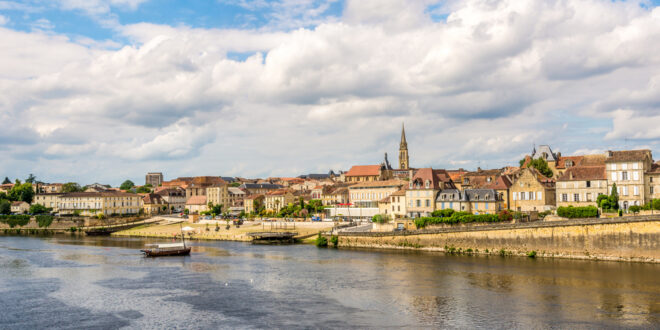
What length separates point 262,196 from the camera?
11669cm

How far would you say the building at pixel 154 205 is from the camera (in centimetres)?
13275

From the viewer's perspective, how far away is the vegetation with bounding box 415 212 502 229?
5797cm

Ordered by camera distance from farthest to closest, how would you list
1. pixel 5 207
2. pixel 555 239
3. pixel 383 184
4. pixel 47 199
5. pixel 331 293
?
1. pixel 47 199
2. pixel 5 207
3. pixel 383 184
4. pixel 555 239
5. pixel 331 293

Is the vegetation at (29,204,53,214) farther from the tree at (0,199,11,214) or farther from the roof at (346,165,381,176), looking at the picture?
the roof at (346,165,381,176)

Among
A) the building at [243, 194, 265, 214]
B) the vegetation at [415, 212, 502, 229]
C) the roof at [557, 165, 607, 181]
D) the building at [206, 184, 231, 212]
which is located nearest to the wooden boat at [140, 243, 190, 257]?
the vegetation at [415, 212, 502, 229]

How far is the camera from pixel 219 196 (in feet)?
428

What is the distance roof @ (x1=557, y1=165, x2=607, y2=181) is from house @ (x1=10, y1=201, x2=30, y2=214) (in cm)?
12202

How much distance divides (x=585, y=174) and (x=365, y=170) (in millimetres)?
75817

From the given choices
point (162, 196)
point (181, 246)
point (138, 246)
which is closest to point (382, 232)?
point (181, 246)

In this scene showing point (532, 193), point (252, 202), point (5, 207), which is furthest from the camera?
point (5, 207)

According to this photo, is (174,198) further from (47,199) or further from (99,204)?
(47,199)

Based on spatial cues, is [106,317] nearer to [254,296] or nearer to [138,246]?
[254,296]

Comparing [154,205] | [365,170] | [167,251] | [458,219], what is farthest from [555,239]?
[154,205]

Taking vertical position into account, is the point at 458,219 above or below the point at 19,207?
A: below
